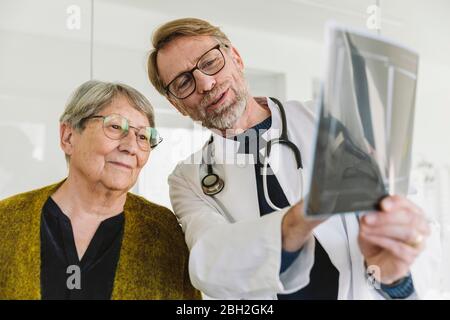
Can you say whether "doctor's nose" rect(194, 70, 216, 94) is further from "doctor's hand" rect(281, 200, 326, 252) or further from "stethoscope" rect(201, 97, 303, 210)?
"doctor's hand" rect(281, 200, 326, 252)

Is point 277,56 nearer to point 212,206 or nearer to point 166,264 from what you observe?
point 212,206

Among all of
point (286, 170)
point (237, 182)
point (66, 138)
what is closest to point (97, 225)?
point (66, 138)

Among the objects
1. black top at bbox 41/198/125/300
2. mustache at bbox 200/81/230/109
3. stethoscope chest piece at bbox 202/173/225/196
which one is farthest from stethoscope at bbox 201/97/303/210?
black top at bbox 41/198/125/300

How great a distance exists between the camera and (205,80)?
1.01m

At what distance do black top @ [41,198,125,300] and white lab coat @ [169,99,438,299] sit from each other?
16cm

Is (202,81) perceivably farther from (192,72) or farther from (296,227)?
(296,227)

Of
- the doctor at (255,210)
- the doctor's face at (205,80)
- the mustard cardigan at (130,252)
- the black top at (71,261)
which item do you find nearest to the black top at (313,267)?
the doctor at (255,210)

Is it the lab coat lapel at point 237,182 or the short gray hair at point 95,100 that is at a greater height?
the short gray hair at point 95,100

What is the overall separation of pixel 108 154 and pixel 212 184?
0.22 meters

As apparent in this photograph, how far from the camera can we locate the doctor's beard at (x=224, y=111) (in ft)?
3.38

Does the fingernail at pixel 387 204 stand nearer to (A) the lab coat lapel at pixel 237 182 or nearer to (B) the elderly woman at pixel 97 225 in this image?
(A) the lab coat lapel at pixel 237 182

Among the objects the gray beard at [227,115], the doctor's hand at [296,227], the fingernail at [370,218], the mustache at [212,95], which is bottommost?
the doctor's hand at [296,227]

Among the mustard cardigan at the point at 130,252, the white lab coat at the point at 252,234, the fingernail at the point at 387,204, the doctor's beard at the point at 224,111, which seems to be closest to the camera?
the fingernail at the point at 387,204

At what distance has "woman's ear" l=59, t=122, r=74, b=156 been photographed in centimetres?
102
